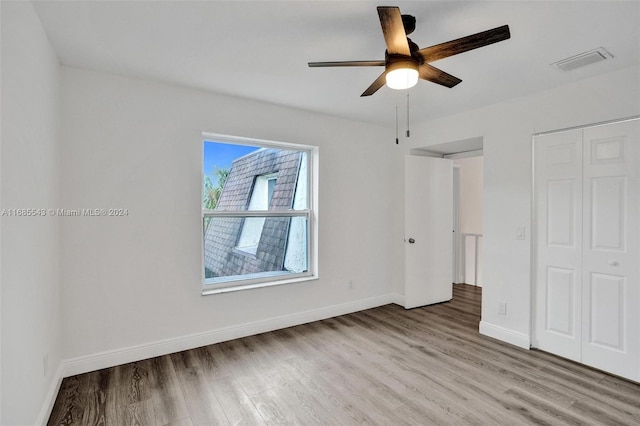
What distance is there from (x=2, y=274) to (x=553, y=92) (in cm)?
407

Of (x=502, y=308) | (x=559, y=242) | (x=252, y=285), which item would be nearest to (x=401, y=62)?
(x=559, y=242)

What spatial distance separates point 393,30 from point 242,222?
2429 millimetres

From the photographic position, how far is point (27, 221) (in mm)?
1735

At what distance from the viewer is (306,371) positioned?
103 inches

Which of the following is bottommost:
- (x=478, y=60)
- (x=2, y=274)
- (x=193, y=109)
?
(x=2, y=274)

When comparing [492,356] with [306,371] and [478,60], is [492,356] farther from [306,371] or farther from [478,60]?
[478,60]

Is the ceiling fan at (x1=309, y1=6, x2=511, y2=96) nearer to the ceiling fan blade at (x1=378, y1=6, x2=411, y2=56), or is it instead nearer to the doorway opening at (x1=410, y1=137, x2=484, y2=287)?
the ceiling fan blade at (x1=378, y1=6, x2=411, y2=56)

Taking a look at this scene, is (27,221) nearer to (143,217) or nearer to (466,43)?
(143,217)

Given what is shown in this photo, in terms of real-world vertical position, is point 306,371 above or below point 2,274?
below

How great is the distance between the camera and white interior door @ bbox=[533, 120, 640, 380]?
2523mm

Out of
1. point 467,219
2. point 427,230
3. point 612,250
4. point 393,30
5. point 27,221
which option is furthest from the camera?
point 467,219

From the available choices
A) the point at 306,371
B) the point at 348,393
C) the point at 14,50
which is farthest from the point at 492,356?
the point at 14,50

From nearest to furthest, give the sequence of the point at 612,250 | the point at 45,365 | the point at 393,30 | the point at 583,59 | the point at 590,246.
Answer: the point at 393,30 < the point at 45,365 < the point at 583,59 < the point at 612,250 < the point at 590,246

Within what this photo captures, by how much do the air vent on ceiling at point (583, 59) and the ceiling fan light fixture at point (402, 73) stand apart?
4.73ft
